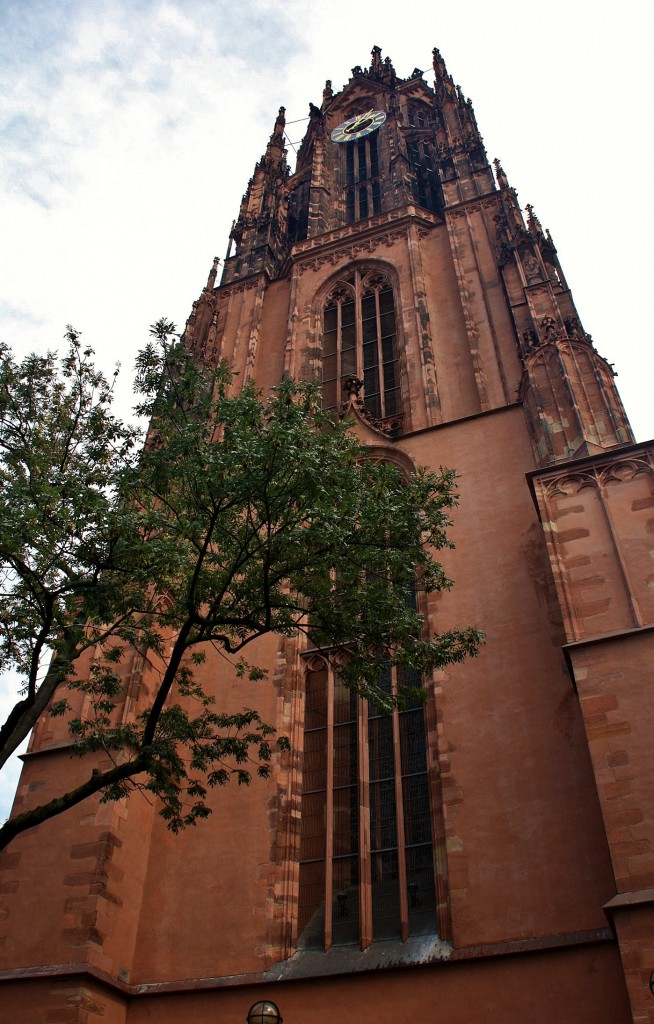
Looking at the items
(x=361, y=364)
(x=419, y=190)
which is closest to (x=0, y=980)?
(x=361, y=364)

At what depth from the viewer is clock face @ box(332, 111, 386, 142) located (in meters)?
30.6

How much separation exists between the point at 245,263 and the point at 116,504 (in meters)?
17.2

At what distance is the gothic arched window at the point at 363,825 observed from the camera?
439 inches

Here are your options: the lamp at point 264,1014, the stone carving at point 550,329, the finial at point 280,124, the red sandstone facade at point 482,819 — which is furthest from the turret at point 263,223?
the lamp at point 264,1014

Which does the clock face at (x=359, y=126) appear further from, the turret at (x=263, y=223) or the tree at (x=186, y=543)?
the tree at (x=186, y=543)

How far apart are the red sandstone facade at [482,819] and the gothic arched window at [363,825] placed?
0.36 ft

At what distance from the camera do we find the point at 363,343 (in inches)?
811

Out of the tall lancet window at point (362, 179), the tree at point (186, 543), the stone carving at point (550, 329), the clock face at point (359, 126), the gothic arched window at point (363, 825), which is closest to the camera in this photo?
the tree at point (186, 543)

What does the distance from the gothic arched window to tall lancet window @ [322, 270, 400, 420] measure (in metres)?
7.06

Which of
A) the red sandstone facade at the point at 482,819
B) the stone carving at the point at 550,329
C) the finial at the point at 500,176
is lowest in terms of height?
the red sandstone facade at the point at 482,819

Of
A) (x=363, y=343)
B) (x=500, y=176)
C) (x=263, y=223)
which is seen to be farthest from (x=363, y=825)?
(x=263, y=223)

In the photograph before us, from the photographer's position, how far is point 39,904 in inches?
448

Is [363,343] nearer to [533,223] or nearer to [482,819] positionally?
[533,223]

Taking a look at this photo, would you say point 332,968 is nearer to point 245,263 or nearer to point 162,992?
point 162,992
